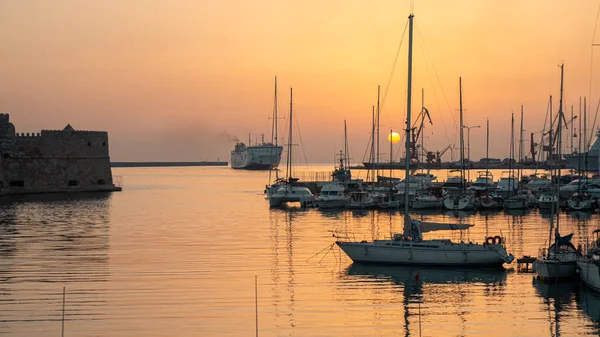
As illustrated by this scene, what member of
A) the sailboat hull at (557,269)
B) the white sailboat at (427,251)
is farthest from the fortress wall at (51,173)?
the sailboat hull at (557,269)

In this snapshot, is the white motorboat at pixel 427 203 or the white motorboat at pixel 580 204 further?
the white motorboat at pixel 427 203

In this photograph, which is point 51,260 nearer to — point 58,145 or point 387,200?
point 387,200

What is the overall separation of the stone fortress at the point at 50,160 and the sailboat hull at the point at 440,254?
2094 inches

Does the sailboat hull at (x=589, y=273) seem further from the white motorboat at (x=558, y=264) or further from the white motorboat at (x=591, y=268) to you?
the white motorboat at (x=558, y=264)

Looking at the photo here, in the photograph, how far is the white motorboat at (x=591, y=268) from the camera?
23.2 meters

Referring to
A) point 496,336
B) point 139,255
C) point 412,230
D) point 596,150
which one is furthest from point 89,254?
point 596,150

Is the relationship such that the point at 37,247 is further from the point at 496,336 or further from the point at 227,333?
the point at 496,336

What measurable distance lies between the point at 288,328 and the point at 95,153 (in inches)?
2482

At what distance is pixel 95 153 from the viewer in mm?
78812

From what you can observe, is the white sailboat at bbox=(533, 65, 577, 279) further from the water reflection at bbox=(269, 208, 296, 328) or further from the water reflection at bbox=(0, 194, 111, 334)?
the water reflection at bbox=(0, 194, 111, 334)

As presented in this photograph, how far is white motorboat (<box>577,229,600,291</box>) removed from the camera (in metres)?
23.2

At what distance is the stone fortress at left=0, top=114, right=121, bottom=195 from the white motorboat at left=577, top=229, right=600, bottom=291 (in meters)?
59.9

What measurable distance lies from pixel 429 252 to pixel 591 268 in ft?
21.1

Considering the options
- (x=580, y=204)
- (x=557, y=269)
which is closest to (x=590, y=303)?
(x=557, y=269)
